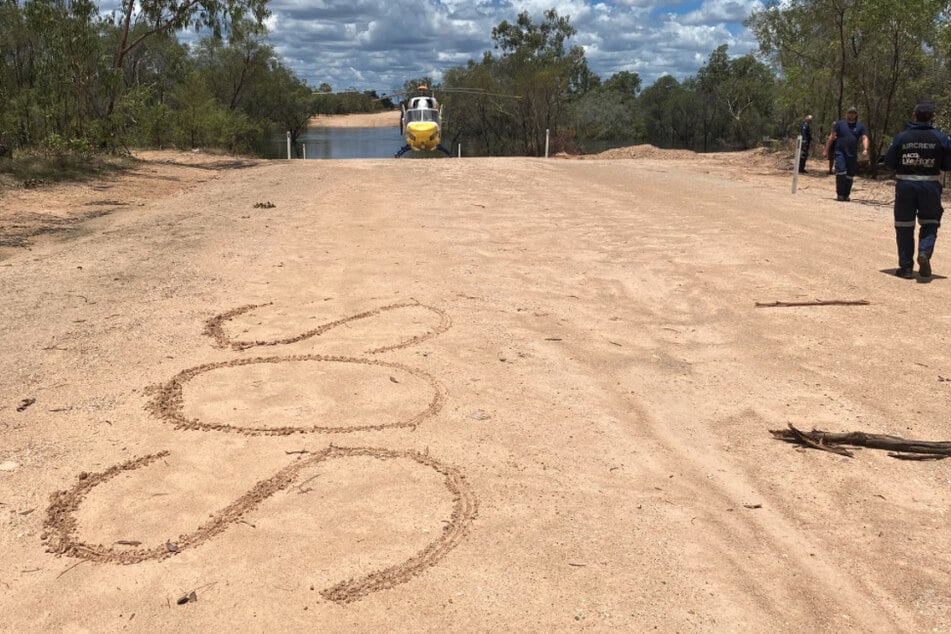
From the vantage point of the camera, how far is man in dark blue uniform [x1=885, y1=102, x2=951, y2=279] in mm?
8305

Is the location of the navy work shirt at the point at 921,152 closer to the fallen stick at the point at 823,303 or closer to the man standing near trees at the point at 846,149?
the fallen stick at the point at 823,303

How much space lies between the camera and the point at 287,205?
1392cm

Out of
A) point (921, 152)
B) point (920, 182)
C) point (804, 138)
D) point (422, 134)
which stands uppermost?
point (422, 134)

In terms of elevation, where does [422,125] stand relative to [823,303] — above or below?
above

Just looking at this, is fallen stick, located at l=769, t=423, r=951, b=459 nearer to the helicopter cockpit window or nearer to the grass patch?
the grass patch

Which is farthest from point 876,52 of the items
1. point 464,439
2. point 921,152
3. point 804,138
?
point 464,439

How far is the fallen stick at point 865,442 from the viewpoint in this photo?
4.42 metres

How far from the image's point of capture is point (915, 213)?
8.52m

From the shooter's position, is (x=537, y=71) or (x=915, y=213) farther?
(x=537, y=71)

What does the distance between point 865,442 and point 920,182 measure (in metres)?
5.20

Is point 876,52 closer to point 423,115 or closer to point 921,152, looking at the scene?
point 921,152

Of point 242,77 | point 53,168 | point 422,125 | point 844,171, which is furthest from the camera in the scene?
point 242,77

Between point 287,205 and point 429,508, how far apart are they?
11.1 metres

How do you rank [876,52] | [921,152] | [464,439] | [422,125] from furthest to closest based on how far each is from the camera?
[422,125], [876,52], [921,152], [464,439]
